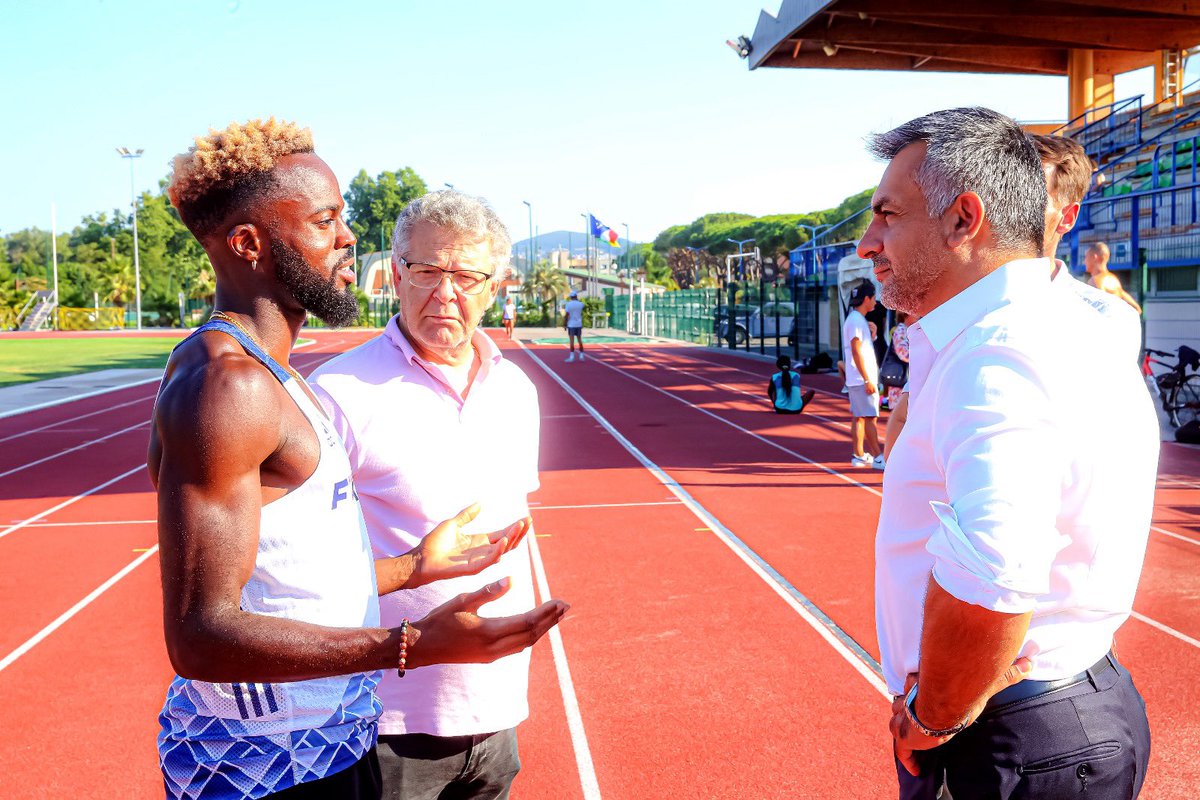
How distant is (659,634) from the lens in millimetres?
5277

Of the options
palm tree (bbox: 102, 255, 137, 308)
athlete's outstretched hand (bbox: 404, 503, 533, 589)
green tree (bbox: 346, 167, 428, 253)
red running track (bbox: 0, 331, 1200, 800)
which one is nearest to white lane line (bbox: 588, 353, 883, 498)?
red running track (bbox: 0, 331, 1200, 800)

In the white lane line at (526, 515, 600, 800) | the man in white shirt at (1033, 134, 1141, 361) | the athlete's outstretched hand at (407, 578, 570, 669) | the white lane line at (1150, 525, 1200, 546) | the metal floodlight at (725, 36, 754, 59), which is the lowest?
the white lane line at (526, 515, 600, 800)

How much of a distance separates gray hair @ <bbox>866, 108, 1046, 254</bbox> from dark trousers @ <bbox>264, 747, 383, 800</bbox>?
1468 mm

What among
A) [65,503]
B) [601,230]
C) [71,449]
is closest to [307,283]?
[65,503]

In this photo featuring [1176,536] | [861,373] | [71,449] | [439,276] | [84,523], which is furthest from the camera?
[71,449]

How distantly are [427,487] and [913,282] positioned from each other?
1268 mm

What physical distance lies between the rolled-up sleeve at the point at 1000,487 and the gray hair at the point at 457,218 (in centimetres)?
156

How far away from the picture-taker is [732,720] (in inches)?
167

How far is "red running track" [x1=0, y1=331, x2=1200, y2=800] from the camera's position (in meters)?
3.88

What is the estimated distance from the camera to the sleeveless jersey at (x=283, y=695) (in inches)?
65.4

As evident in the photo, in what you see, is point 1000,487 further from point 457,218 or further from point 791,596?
point 791,596

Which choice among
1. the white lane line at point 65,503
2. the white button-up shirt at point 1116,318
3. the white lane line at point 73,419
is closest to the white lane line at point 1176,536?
the white button-up shirt at point 1116,318

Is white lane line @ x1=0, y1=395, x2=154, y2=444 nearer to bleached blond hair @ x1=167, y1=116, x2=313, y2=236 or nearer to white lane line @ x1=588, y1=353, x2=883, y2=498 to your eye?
white lane line @ x1=588, y1=353, x2=883, y2=498

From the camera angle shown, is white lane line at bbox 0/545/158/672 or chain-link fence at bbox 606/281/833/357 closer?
white lane line at bbox 0/545/158/672
